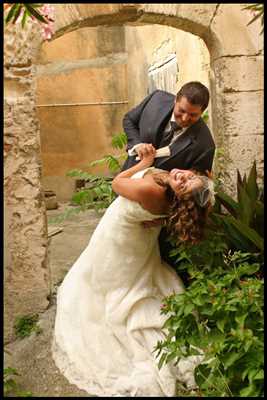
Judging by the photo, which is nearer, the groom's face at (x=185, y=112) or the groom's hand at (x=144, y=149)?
the groom's face at (x=185, y=112)

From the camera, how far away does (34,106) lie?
10.9ft

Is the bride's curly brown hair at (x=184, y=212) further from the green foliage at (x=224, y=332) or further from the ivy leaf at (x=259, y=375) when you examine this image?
the ivy leaf at (x=259, y=375)

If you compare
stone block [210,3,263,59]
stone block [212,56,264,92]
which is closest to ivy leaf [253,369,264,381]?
stone block [212,56,264,92]

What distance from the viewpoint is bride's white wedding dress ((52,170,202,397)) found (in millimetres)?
2759

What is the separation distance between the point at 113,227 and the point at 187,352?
3.01ft

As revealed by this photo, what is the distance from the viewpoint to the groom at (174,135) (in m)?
2.86

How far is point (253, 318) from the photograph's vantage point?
2312mm

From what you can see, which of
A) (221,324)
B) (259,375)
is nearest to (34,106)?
(221,324)

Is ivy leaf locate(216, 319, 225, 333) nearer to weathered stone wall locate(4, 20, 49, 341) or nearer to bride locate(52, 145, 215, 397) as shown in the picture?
bride locate(52, 145, 215, 397)

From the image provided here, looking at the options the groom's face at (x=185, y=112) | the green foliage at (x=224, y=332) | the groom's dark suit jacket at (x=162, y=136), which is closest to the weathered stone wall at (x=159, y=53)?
the groom's dark suit jacket at (x=162, y=136)

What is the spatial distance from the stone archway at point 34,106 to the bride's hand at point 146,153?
32.8 inches

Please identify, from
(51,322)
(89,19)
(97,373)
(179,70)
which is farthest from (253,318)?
(179,70)

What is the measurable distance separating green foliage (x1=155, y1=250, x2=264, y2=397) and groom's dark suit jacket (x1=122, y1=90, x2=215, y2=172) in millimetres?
760

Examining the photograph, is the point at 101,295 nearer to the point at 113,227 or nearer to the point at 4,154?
the point at 113,227
